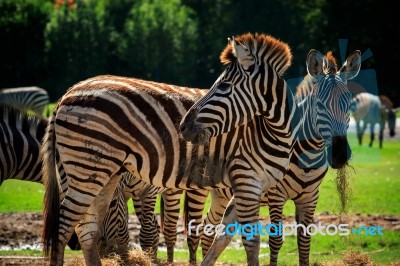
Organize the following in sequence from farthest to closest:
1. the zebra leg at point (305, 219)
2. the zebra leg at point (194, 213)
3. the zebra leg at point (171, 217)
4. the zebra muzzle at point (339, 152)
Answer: the zebra leg at point (171, 217) < the zebra leg at point (194, 213) < the zebra leg at point (305, 219) < the zebra muzzle at point (339, 152)

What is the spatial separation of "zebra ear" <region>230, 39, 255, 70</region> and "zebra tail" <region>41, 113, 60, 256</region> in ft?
7.02

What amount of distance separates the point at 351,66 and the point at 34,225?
7.55m

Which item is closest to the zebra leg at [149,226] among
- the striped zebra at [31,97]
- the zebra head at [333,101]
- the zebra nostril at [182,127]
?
the zebra head at [333,101]

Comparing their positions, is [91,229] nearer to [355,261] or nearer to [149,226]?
[149,226]

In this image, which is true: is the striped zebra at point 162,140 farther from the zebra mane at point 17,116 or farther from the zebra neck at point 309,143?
the zebra mane at point 17,116

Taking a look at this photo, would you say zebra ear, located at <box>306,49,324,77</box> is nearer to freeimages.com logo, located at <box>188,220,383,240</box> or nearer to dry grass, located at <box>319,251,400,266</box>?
freeimages.com logo, located at <box>188,220,383,240</box>

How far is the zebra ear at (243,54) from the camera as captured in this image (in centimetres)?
848

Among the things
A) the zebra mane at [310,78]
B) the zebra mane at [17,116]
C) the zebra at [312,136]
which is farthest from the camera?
the zebra mane at [17,116]

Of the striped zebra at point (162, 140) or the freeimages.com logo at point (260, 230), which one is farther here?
the freeimages.com logo at point (260, 230)

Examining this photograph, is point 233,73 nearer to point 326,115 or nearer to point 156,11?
point 326,115

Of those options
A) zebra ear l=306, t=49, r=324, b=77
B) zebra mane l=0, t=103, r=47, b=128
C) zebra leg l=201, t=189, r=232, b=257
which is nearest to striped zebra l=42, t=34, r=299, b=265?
zebra ear l=306, t=49, r=324, b=77

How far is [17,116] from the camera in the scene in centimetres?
1179

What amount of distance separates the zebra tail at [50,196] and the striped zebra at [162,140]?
0.01 metres

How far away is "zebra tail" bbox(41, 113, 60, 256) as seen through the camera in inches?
333
